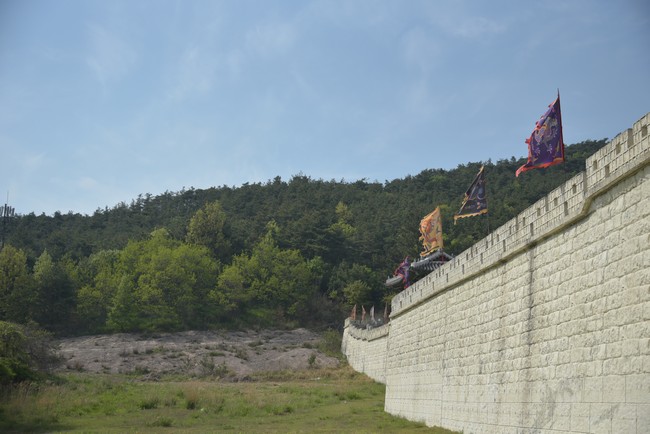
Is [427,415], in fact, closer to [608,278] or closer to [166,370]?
[608,278]

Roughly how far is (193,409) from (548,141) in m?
16.9

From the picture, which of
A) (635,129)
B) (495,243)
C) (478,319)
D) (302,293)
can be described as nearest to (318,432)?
(478,319)

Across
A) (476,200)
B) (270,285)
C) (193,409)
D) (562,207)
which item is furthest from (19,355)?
(270,285)

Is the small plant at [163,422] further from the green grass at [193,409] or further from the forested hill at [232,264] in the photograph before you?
the forested hill at [232,264]

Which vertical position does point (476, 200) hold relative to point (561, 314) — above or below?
above

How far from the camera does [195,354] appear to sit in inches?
1916

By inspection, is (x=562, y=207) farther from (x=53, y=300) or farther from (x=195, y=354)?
(x=53, y=300)

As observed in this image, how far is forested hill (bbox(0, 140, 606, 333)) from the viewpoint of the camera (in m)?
59.8

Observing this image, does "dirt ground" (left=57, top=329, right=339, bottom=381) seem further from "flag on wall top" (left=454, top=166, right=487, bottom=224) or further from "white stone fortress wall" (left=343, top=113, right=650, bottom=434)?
"white stone fortress wall" (left=343, top=113, right=650, bottom=434)

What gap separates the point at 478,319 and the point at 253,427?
7.96 meters

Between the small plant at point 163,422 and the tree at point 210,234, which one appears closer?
the small plant at point 163,422

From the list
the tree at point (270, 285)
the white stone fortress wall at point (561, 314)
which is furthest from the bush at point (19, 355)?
the tree at point (270, 285)

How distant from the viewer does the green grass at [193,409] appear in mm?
19797

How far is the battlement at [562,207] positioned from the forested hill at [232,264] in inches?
1570
